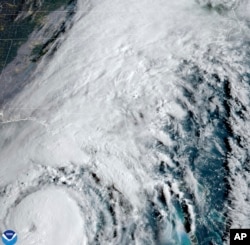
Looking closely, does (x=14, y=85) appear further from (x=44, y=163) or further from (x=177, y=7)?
(x=177, y=7)

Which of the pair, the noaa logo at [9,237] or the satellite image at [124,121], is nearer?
the noaa logo at [9,237]

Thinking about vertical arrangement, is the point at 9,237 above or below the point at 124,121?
above

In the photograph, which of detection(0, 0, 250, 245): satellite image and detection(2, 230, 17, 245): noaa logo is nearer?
detection(2, 230, 17, 245): noaa logo

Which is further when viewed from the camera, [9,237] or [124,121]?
[124,121]
